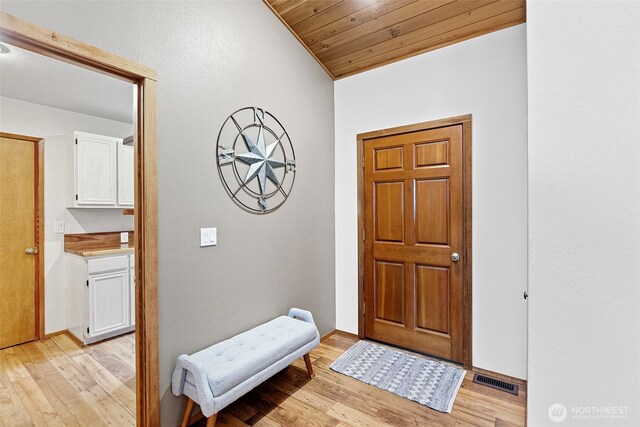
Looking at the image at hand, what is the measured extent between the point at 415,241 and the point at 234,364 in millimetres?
1754

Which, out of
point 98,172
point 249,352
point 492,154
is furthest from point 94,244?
point 492,154

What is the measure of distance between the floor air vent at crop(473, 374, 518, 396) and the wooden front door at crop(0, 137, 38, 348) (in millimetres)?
4218

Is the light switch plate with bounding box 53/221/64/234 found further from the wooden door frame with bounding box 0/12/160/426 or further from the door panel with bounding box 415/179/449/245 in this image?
the door panel with bounding box 415/179/449/245

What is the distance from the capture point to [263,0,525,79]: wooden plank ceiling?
2.12m

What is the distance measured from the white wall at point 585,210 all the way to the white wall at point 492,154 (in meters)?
1.97

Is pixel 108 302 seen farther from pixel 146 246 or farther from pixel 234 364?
pixel 234 364

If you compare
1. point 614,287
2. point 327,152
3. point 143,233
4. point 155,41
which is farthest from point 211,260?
point 614,287

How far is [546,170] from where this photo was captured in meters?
0.48

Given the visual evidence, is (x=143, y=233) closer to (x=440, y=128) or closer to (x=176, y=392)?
(x=176, y=392)

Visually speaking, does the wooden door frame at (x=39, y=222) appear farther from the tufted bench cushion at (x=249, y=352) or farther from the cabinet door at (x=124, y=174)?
the tufted bench cushion at (x=249, y=352)

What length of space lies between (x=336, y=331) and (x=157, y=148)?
2444mm

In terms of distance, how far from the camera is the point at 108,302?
118 inches

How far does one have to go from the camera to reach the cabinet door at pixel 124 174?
338 cm

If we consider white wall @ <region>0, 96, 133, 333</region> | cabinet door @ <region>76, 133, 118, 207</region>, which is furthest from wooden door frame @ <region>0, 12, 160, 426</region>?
white wall @ <region>0, 96, 133, 333</region>
